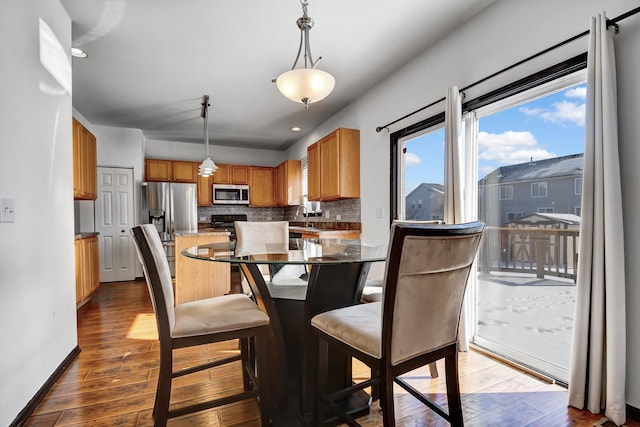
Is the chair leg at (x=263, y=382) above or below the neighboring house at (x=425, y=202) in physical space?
below

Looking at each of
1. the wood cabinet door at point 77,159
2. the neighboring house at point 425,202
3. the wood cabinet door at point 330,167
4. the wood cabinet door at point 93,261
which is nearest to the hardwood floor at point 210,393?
the neighboring house at point 425,202

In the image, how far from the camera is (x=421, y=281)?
1.08 m

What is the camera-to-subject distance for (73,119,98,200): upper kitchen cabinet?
3.39m

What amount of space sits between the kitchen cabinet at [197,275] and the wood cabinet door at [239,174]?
2.63m

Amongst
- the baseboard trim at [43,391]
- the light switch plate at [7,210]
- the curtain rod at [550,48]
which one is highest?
the curtain rod at [550,48]

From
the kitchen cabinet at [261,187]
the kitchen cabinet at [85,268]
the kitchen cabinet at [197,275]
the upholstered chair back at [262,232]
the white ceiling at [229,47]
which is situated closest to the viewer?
the white ceiling at [229,47]

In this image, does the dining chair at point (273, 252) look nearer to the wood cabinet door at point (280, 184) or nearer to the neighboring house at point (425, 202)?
the neighboring house at point (425, 202)

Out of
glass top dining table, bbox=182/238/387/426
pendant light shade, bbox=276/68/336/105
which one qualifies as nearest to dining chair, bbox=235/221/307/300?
glass top dining table, bbox=182/238/387/426

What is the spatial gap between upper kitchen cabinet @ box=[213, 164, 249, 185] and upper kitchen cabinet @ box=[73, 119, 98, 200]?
2.12m

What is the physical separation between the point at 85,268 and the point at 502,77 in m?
4.52

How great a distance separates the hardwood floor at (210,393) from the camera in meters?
1.53

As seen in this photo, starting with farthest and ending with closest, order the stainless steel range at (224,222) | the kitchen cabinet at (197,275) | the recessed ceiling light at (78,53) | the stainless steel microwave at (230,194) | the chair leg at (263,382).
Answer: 1. the stainless steel range at (224,222)
2. the stainless steel microwave at (230,194)
3. the kitchen cabinet at (197,275)
4. the recessed ceiling light at (78,53)
5. the chair leg at (263,382)

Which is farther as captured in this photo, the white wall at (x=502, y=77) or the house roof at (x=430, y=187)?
the house roof at (x=430, y=187)

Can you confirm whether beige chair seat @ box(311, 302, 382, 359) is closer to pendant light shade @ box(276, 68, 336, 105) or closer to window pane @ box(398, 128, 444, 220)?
pendant light shade @ box(276, 68, 336, 105)
